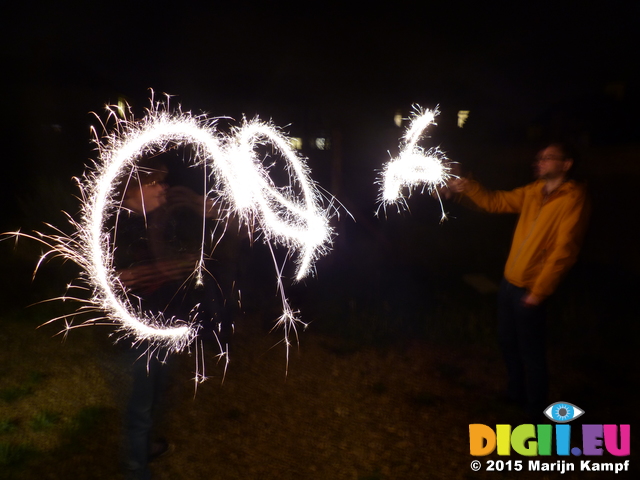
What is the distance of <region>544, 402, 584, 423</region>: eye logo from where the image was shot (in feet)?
10.8

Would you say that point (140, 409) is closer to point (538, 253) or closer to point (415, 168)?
point (538, 253)

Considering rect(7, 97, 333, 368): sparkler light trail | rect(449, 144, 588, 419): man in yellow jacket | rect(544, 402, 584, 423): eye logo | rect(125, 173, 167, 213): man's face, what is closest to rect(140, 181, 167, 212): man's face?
rect(125, 173, 167, 213): man's face

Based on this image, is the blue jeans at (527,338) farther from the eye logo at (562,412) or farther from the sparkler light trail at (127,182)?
the sparkler light trail at (127,182)

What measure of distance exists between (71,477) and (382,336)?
120 inches

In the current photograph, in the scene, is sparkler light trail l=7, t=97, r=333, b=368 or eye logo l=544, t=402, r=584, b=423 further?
eye logo l=544, t=402, r=584, b=423

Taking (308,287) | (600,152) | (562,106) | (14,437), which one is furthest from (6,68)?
(562,106)

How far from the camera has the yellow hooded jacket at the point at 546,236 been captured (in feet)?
8.83

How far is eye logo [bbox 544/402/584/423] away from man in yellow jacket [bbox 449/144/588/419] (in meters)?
0.30

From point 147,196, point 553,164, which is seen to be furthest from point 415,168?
point 147,196

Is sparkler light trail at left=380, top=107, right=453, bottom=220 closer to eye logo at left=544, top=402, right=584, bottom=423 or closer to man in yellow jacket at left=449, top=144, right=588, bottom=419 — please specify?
man in yellow jacket at left=449, top=144, right=588, bottom=419

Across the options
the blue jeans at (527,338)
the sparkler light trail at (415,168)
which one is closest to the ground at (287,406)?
the blue jeans at (527,338)

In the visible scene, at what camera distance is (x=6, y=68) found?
1002 centimetres

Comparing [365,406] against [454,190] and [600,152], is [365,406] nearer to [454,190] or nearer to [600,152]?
[454,190]

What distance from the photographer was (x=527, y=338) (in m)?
2.94
